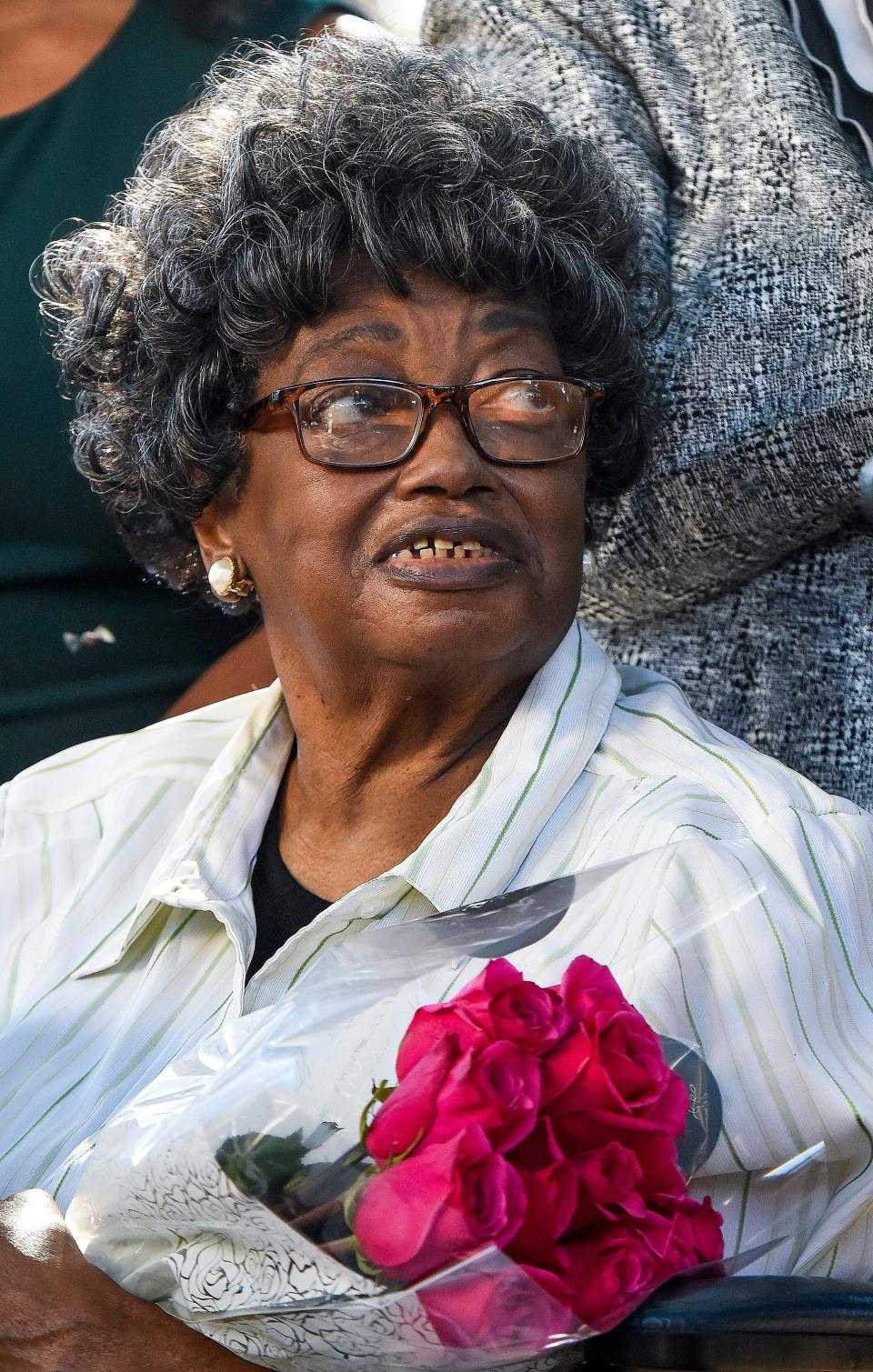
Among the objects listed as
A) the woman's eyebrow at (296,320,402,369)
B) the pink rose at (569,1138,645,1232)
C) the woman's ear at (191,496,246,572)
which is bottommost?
the woman's ear at (191,496,246,572)

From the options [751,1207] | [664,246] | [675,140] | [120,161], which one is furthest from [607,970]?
[120,161]

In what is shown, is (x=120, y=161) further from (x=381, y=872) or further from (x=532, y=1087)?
(x=532, y=1087)

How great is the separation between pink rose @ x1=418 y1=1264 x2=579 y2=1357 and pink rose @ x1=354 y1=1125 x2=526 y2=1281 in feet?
0.08

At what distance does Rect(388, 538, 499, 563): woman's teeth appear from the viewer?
1824 mm

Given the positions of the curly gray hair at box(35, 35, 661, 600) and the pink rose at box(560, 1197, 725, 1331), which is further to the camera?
the curly gray hair at box(35, 35, 661, 600)

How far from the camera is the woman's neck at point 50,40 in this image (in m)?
2.68

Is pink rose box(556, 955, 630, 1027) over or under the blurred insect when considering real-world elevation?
over

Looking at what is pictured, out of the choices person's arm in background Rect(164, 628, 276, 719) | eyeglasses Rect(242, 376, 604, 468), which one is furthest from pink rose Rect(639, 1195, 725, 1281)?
person's arm in background Rect(164, 628, 276, 719)

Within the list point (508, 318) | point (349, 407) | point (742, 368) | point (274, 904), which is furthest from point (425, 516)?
point (742, 368)

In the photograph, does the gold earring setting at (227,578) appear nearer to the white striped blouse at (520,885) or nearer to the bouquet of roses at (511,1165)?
the white striped blouse at (520,885)

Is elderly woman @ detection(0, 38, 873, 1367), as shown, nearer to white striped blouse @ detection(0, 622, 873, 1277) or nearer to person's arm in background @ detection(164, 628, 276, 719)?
white striped blouse @ detection(0, 622, 873, 1277)

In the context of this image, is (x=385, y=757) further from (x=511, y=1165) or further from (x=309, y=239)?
(x=511, y=1165)

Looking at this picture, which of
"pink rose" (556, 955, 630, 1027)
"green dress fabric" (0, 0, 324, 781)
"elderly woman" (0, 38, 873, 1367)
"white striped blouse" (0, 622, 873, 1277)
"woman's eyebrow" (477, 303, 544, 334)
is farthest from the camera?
"green dress fabric" (0, 0, 324, 781)

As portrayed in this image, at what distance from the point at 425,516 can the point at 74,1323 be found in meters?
0.94
